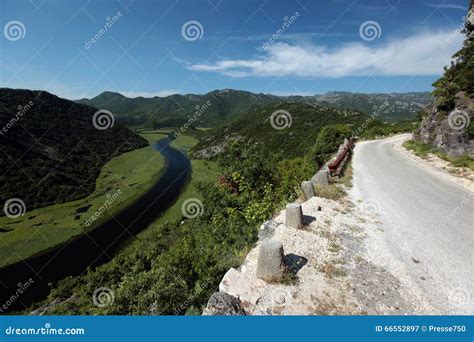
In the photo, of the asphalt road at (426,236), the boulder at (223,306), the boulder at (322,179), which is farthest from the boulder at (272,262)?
the boulder at (322,179)

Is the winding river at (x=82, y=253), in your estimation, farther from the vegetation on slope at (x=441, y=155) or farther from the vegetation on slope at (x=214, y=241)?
the vegetation on slope at (x=441, y=155)

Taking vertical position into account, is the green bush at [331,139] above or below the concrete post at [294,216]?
above

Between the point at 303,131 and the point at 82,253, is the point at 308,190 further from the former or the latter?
the point at 303,131

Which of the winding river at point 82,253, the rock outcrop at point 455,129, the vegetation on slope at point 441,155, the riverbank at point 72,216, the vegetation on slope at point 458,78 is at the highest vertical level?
the vegetation on slope at point 458,78

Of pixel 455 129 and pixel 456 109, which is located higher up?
pixel 456 109

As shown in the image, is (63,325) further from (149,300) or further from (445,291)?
(445,291)

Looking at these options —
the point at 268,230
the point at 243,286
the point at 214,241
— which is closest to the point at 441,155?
the point at 268,230
